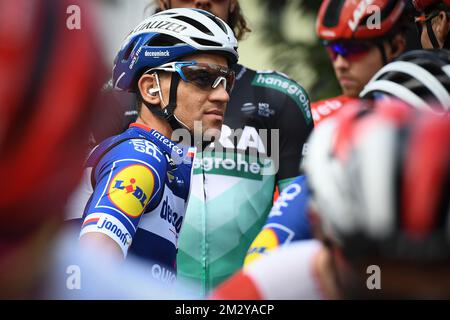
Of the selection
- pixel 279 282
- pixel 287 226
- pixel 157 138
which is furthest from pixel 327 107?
pixel 279 282

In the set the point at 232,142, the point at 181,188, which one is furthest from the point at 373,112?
the point at 232,142

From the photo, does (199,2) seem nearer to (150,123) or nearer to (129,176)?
(150,123)

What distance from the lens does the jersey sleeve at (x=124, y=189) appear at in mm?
3287

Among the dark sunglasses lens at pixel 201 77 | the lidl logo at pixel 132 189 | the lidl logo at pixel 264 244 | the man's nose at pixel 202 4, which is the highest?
the man's nose at pixel 202 4

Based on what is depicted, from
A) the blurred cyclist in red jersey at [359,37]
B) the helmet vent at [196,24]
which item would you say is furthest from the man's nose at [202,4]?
the blurred cyclist in red jersey at [359,37]

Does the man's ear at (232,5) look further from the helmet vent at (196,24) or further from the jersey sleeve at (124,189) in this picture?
the jersey sleeve at (124,189)

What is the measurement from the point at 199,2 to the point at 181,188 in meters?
1.72

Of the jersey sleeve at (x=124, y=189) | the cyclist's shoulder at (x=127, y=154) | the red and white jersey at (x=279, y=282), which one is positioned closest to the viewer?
the red and white jersey at (x=279, y=282)

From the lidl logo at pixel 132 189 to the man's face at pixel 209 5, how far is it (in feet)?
6.58

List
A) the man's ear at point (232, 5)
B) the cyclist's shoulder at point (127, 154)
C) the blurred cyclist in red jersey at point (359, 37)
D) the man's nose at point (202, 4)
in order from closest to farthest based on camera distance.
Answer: the cyclist's shoulder at point (127, 154) < the man's nose at point (202, 4) < the man's ear at point (232, 5) < the blurred cyclist in red jersey at point (359, 37)

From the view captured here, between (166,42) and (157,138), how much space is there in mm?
548

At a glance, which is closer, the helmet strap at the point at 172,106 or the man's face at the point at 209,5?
the helmet strap at the point at 172,106

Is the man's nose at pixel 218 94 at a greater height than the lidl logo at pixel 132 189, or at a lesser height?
greater

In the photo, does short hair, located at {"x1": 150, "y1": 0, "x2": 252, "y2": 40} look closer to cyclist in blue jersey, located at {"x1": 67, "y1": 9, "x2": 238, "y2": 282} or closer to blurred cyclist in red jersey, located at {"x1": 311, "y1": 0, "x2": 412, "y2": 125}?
blurred cyclist in red jersey, located at {"x1": 311, "y1": 0, "x2": 412, "y2": 125}
